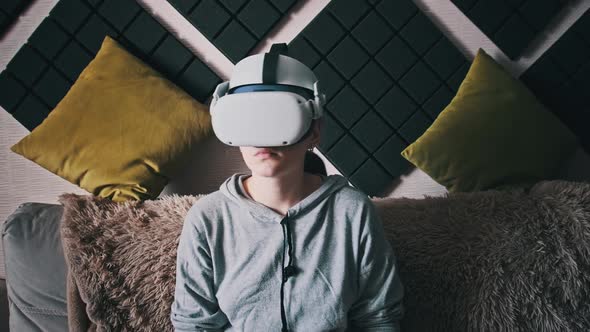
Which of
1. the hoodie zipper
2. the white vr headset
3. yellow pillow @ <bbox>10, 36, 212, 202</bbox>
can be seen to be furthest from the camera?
yellow pillow @ <bbox>10, 36, 212, 202</bbox>

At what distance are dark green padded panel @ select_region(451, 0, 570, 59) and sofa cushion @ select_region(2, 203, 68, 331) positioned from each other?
1577mm

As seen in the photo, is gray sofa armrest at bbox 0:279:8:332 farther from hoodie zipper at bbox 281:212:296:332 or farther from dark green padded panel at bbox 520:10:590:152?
dark green padded panel at bbox 520:10:590:152

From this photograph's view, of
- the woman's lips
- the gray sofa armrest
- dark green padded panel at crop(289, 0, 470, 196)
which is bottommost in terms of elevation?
the gray sofa armrest

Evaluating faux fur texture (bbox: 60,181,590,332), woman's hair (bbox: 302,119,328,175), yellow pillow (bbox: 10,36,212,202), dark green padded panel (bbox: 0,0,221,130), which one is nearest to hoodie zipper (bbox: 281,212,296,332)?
woman's hair (bbox: 302,119,328,175)

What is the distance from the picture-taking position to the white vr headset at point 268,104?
3.26ft

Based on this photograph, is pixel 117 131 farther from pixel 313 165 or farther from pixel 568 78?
pixel 568 78

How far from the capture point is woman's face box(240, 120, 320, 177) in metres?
1.04

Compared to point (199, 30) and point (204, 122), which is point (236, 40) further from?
point (204, 122)

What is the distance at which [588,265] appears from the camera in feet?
4.57

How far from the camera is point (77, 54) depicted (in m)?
1.79

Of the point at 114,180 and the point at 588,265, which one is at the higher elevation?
the point at 588,265

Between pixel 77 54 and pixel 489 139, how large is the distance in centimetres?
147

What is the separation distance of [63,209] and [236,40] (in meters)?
0.81

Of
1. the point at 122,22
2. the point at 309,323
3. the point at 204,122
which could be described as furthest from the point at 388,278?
the point at 122,22
